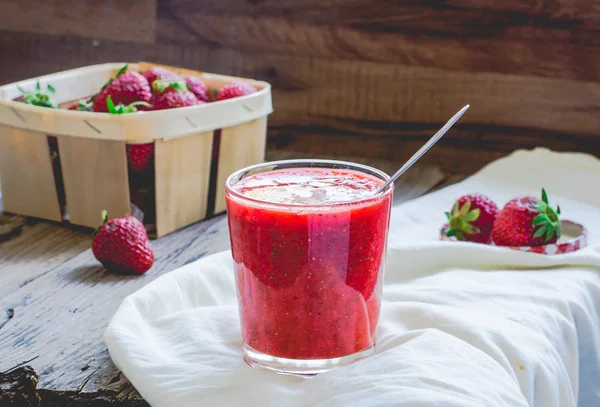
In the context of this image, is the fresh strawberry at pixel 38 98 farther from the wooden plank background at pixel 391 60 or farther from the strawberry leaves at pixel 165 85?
the wooden plank background at pixel 391 60

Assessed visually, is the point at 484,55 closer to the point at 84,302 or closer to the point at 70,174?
the point at 70,174

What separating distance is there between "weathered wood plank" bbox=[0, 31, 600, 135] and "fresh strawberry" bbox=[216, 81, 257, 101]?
15.3 inches

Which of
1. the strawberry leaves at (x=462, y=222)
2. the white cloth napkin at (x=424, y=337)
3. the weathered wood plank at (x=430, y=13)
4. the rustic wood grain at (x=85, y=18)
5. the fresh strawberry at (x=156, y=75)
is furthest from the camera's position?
the rustic wood grain at (x=85, y=18)

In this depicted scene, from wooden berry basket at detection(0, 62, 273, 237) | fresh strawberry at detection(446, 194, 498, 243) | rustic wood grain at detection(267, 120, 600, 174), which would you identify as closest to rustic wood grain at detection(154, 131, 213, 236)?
wooden berry basket at detection(0, 62, 273, 237)

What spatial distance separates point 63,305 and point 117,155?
0.29 metres

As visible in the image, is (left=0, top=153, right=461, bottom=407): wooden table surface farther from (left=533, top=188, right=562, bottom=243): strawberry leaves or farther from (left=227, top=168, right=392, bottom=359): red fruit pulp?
(left=533, top=188, right=562, bottom=243): strawberry leaves

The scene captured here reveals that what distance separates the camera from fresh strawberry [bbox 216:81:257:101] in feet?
4.26

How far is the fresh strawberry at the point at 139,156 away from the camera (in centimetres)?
114

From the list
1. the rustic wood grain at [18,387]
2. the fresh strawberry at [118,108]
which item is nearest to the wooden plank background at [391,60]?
the fresh strawberry at [118,108]

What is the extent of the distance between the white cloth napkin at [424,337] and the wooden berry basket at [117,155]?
0.26 metres

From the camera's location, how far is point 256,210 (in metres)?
0.72

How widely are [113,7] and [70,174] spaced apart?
76 cm

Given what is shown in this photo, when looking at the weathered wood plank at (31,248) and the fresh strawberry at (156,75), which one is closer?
the weathered wood plank at (31,248)

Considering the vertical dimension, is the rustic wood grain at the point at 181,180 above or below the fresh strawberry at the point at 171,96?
below
